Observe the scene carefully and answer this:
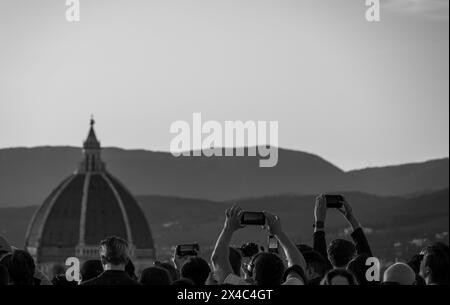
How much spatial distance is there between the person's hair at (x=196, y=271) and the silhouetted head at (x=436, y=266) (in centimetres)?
239

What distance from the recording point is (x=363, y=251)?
54.6 ft

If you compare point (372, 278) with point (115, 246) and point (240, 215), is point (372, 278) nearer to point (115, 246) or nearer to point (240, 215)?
point (240, 215)

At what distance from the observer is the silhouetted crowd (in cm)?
1396

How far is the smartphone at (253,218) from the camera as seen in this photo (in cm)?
1524

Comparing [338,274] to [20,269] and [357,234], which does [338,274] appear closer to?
[20,269]

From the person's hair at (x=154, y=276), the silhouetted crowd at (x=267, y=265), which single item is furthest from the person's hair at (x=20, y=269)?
the person's hair at (x=154, y=276)

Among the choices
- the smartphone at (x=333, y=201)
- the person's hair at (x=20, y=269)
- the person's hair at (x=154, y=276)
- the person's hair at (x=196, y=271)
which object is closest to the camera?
the person's hair at (x=20, y=269)

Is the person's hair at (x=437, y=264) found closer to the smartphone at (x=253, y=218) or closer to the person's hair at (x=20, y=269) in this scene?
the smartphone at (x=253, y=218)

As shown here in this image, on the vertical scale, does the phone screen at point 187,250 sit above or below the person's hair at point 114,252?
above

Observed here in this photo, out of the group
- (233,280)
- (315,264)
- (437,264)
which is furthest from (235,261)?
(437,264)

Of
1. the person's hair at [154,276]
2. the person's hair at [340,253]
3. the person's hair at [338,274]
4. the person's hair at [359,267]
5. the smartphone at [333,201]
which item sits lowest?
the person's hair at [338,274]

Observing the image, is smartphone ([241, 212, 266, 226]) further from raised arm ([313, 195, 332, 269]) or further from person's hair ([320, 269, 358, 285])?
person's hair ([320, 269, 358, 285])

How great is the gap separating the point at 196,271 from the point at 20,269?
5.95 ft
